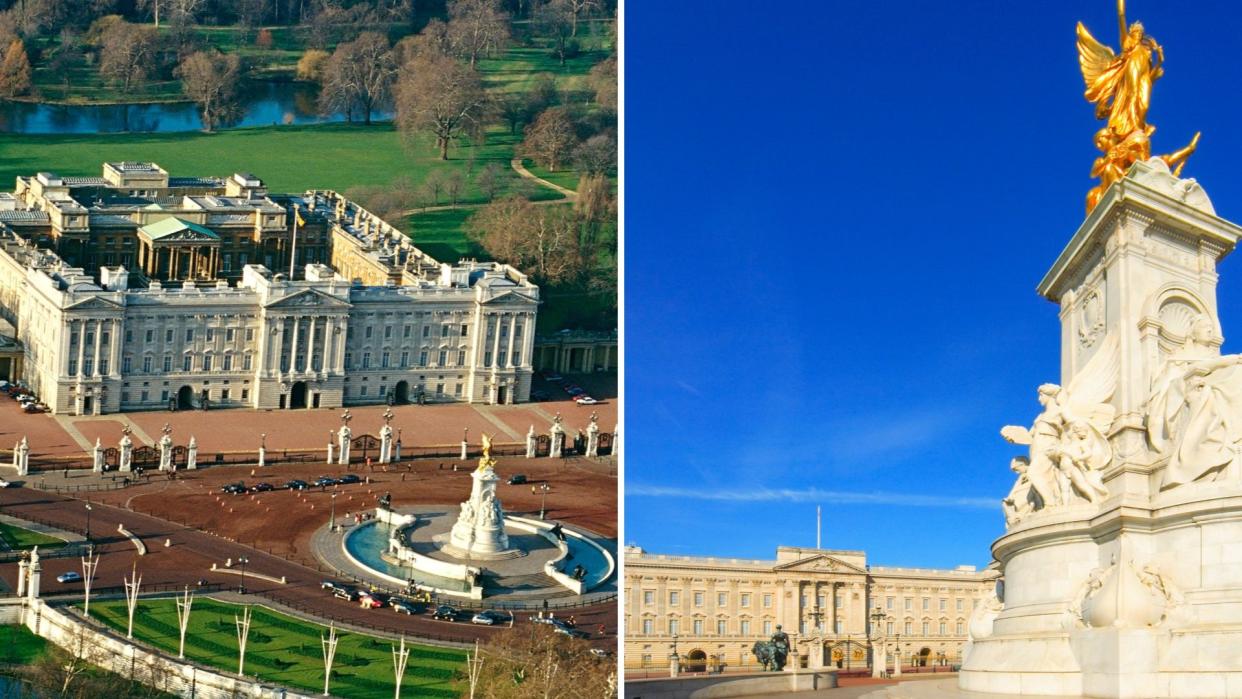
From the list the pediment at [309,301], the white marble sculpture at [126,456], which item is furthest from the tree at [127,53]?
the white marble sculpture at [126,456]

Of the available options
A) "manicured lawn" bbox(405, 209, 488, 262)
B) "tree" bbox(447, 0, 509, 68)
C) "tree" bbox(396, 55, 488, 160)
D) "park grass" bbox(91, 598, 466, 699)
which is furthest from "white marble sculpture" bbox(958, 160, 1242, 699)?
"tree" bbox(447, 0, 509, 68)

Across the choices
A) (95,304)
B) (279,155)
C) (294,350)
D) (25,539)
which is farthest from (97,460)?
(279,155)

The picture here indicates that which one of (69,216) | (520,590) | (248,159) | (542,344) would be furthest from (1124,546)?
A: (248,159)

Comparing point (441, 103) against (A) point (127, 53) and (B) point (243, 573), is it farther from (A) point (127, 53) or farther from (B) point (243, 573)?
(B) point (243, 573)

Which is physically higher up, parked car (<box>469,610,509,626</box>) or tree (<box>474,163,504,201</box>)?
tree (<box>474,163,504,201</box>)

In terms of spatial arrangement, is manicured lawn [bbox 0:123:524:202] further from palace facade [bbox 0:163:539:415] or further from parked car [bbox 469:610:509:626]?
parked car [bbox 469:610:509:626]

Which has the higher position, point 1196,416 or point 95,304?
point 95,304

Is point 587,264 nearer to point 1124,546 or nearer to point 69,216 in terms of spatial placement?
point 69,216
